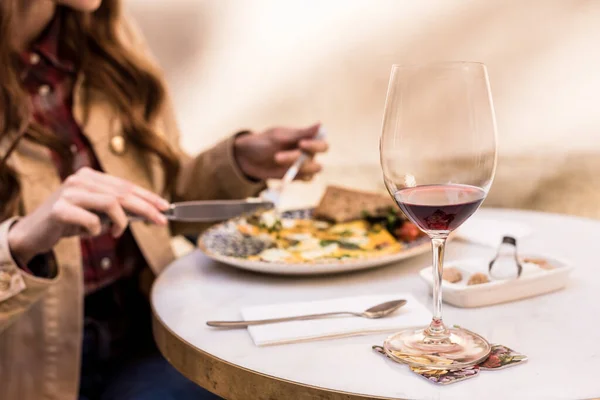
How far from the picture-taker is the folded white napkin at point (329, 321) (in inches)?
35.7

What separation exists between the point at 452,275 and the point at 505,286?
8cm

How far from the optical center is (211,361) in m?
0.87

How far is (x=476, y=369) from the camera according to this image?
0.78 metres

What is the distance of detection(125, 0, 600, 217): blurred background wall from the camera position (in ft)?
8.89

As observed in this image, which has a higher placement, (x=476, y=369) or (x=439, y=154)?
(x=439, y=154)

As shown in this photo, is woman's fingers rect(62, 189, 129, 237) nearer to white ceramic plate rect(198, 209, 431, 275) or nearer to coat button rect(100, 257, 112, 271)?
white ceramic plate rect(198, 209, 431, 275)

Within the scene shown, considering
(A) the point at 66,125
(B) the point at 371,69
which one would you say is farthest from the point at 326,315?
(B) the point at 371,69

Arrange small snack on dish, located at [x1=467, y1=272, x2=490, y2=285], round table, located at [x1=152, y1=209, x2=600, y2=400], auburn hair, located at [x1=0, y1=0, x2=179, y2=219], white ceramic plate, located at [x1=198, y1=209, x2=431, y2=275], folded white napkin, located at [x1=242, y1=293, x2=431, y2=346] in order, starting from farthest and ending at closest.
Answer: auburn hair, located at [x1=0, y1=0, x2=179, y2=219] → white ceramic plate, located at [x1=198, y1=209, x2=431, y2=275] → small snack on dish, located at [x1=467, y1=272, x2=490, y2=285] → folded white napkin, located at [x1=242, y1=293, x2=431, y2=346] → round table, located at [x1=152, y1=209, x2=600, y2=400]

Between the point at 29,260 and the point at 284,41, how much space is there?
1.88m

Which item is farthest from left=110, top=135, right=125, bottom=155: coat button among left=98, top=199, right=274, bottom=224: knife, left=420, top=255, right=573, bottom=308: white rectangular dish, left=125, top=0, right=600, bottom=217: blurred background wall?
left=125, top=0, right=600, bottom=217: blurred background wall

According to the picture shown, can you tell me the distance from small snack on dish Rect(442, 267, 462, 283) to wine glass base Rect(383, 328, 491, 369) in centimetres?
16

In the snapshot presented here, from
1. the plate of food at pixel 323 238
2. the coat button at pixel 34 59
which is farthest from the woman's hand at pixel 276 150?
the coat button at pixel 34 59

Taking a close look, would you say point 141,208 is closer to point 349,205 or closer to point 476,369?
point 349,205

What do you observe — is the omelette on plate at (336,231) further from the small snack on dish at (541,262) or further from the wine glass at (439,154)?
the wine glass at (439,154)
